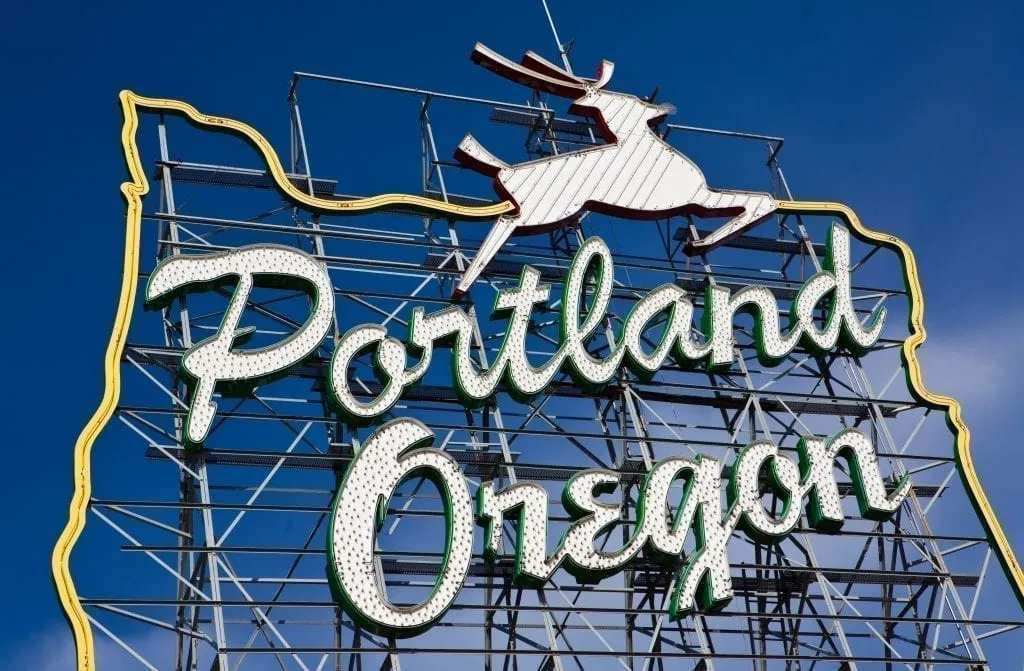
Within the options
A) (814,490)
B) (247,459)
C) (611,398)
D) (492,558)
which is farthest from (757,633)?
(247,459)

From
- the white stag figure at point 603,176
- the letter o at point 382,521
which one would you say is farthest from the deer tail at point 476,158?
the letter o at point 382,521

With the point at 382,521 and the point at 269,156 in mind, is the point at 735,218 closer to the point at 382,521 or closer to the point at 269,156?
the point at 269,156

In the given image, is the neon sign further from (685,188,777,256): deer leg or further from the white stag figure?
(685,188,777,256): deer leg

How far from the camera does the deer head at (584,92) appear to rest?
21.5 meters

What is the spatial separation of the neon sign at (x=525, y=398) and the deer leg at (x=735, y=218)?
1.53 metres

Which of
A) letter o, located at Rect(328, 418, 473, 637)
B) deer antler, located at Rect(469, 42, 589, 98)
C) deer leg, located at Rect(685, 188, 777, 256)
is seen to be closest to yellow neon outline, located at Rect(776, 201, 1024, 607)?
deer leg, located at Rect(685, 188, 777, 256)

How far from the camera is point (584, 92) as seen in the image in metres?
22.0

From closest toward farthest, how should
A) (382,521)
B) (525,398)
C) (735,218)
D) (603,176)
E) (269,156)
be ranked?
(382,521), (525,398), (269,156), (603,176), (735,218)

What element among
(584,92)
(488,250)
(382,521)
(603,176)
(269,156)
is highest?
(584,92)

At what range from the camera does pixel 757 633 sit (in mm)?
19719

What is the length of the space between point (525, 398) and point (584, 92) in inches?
236

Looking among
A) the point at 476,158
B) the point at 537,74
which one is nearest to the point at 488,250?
the point at 476,158

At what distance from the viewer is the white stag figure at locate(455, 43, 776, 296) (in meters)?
20.0

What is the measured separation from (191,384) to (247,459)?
121 cm
